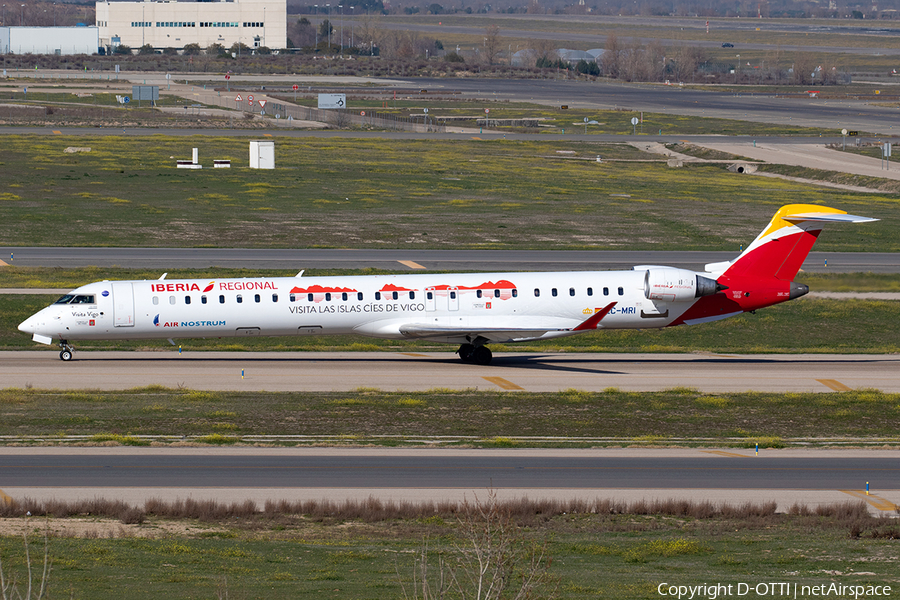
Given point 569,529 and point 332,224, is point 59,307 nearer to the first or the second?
point 569,529

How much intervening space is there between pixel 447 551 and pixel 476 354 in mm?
23690

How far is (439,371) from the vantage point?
147 feet

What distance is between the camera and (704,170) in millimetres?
116625

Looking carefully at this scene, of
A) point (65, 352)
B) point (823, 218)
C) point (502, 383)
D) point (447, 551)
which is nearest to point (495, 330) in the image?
point (502, 383)

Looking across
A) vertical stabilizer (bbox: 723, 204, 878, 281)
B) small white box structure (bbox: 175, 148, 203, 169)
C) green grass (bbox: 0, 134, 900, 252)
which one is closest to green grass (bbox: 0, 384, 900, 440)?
vertical stabilizer (bbox: 723, 204, 878, 281)

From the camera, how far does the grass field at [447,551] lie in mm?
20328

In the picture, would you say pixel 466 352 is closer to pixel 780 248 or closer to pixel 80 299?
pixel 780 248

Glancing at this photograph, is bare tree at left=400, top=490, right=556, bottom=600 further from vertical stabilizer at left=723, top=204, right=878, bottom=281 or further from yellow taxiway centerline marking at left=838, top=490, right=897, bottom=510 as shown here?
vertical stabilizer at left=723, top=204, right=878, bottom=281

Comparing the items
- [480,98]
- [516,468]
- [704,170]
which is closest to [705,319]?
[516,468]

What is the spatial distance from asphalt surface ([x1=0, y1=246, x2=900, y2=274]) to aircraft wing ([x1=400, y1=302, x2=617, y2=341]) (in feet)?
57.3

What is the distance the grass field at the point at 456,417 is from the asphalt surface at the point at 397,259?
23374 mm

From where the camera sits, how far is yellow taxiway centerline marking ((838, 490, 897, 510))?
2805 cm

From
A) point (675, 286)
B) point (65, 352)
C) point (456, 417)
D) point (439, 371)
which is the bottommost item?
point (456, 417)

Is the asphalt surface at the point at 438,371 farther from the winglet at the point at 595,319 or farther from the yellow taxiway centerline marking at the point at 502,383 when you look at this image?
the winglet at the point at 595,319
